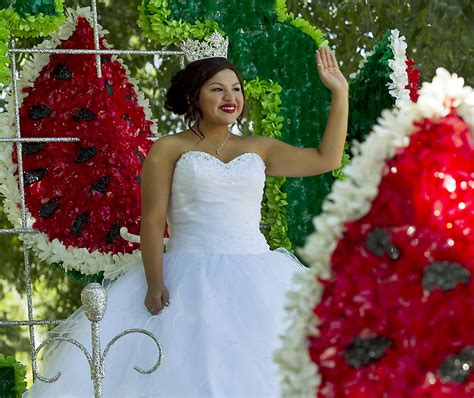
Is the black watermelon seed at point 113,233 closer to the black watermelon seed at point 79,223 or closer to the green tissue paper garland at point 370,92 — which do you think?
the black watermelon seed at point 79,223

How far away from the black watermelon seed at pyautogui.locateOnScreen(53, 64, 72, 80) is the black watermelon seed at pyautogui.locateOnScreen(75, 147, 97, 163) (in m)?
0.29

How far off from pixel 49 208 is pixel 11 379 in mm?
655

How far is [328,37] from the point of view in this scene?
204 inches

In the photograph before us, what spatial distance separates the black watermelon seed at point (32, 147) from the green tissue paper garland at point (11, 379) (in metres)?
0.78

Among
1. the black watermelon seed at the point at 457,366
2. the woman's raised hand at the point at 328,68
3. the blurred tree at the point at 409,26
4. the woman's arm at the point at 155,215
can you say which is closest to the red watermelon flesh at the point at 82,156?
the woman's arm at the point at 155,215

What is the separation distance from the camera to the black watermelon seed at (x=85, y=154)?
11.7 feet

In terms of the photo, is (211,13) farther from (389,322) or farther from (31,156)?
(389,322)

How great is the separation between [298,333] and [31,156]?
8.24 feet

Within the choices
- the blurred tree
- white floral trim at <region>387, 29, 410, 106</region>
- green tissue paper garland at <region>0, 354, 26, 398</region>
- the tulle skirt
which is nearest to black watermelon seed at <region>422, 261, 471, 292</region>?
the tulle skirt

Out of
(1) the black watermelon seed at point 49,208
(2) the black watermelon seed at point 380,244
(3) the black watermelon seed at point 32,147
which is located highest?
(2) the black watermelon seed at point 380,244

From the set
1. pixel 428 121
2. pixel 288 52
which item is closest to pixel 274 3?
pixel 288 52

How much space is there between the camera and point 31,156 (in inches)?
143

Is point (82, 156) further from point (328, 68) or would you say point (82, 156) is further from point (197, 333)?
point (328, 68)

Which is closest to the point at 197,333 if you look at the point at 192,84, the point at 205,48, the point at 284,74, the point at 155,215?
the point at 155,215
